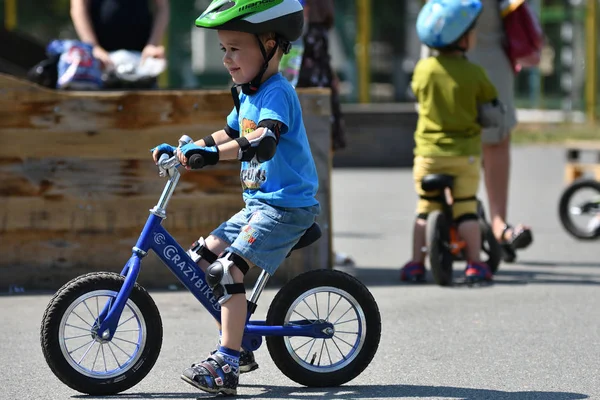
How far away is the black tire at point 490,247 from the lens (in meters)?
7.50

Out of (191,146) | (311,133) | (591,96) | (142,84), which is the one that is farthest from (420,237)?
(591,96)

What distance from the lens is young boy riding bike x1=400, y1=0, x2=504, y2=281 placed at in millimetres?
7230

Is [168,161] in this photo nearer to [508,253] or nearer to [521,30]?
[508,253]

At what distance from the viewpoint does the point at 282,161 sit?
4.71 metres

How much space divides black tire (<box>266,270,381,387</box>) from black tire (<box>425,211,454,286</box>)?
2.20 meters

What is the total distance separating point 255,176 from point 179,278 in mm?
477

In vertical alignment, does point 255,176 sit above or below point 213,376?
above

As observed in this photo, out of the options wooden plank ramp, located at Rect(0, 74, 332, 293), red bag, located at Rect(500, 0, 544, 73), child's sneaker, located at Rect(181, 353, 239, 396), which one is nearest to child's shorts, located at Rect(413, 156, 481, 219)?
red bag, located at Rect(500, 0, 544, 73)

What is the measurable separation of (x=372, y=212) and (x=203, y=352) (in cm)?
545

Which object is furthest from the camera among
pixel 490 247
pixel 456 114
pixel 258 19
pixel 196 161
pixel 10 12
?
pixel 10 12

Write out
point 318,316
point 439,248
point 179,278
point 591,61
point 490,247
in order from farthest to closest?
point 591,61, point 490,247, point 439,248, point 318,316, point 179,278

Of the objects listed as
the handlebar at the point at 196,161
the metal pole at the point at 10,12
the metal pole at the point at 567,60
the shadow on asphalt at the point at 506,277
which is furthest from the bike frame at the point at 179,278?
the metal pole at the point at 567,60

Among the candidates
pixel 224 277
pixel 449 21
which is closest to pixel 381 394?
pixel 224 277

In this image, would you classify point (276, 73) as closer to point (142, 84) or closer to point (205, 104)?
point (205, 104)
